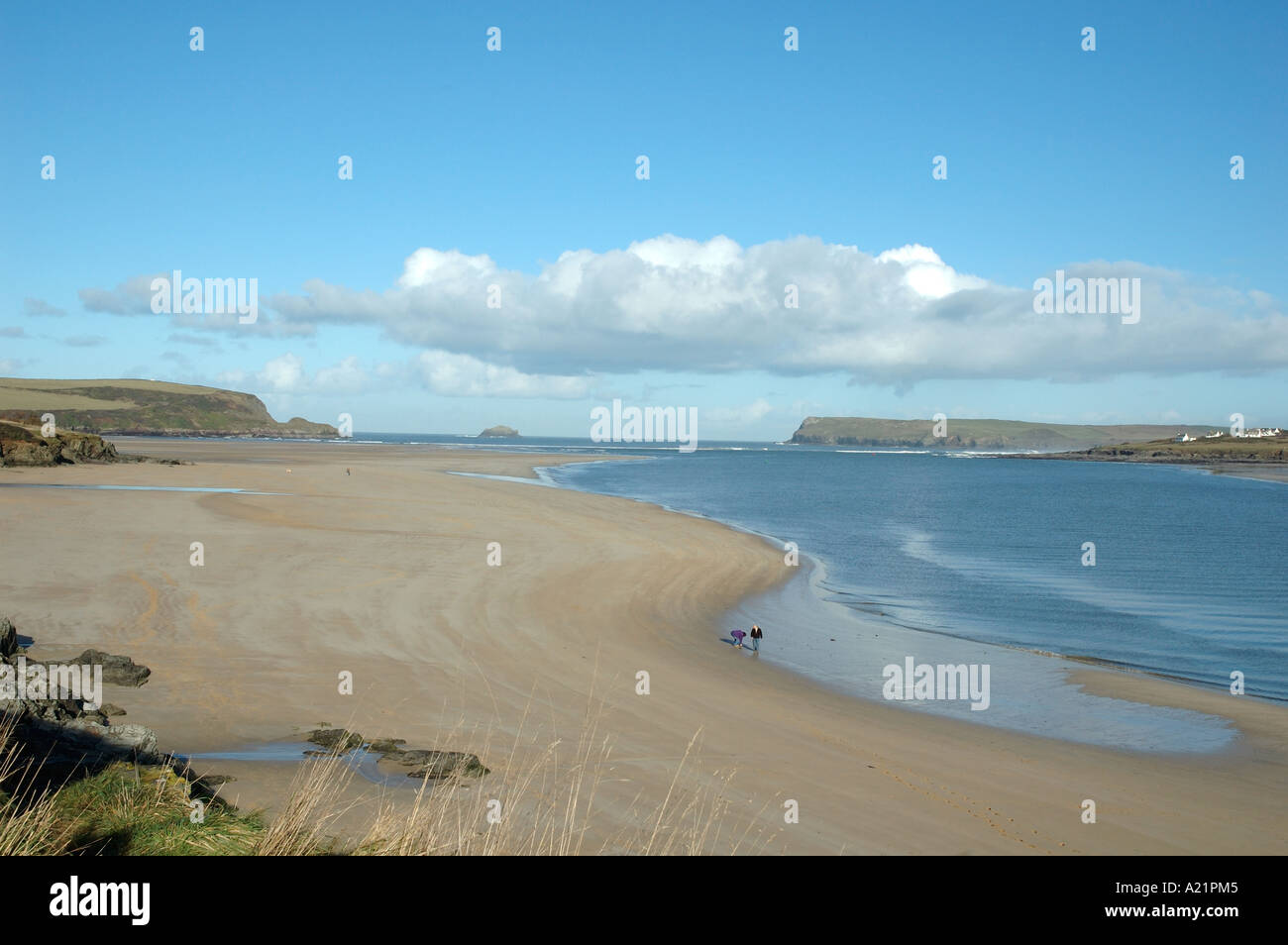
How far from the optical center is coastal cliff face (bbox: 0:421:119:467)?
5031cm

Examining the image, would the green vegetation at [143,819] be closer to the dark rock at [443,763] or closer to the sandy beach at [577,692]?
the sandy beach at [577,692]

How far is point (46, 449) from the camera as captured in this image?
52.0 meters

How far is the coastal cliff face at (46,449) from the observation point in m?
50.3

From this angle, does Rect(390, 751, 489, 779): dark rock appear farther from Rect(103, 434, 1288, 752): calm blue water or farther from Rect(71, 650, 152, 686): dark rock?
Rect(103, 434, 1288, 752): calm blue water

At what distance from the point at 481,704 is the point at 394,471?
5866 cm

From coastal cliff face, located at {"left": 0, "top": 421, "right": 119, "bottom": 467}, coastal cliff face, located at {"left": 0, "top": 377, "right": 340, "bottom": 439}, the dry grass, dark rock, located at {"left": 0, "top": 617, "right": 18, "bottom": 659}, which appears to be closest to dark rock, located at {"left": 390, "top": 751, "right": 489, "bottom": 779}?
the dry grass

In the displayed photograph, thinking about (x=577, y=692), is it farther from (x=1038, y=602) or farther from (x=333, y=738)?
(x=1038, y=602)

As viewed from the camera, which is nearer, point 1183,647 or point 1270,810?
point 1270,810

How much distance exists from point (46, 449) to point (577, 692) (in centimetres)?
5288

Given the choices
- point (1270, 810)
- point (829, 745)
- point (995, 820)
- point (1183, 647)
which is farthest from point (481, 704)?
point (1183, 647)

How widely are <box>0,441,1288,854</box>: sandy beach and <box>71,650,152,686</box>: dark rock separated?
8.4 inches
